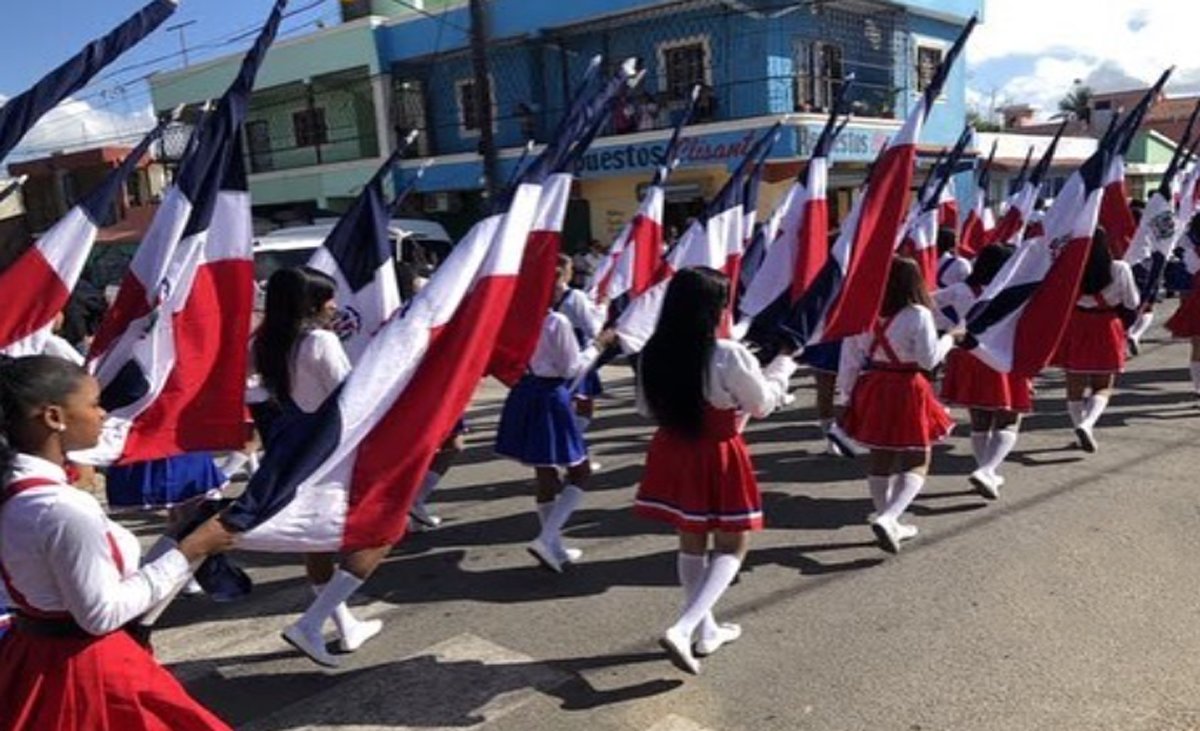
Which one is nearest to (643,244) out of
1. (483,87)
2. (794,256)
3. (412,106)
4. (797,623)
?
(794,256)

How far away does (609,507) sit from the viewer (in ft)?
22.5

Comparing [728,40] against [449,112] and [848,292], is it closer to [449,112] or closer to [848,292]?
[449,112]

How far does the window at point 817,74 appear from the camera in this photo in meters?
20.6

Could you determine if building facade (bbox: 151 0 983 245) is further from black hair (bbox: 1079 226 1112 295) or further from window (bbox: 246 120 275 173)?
black hair (bbox: 1079 226 1112 295)

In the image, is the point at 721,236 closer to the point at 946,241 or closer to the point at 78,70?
the point at 78,70

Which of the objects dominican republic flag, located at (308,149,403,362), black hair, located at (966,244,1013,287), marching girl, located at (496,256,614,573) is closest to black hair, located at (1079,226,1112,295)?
black hair, located at (966,244,1013,287)

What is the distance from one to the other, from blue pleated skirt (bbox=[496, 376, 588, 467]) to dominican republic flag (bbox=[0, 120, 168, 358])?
2345mm

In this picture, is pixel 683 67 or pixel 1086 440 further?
pixel 683 67

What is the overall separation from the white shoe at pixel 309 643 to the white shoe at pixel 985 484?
4.00 metres

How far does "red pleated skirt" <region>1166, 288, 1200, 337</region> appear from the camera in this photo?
880 centimetres

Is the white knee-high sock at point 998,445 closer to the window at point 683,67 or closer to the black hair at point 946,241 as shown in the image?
the black hair at point 946,241

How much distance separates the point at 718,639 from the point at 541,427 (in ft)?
5.56

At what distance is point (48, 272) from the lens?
393cm

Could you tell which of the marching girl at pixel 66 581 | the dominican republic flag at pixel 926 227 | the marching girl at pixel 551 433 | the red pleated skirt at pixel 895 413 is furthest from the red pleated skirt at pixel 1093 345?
the marching girl at pixel 66 581
